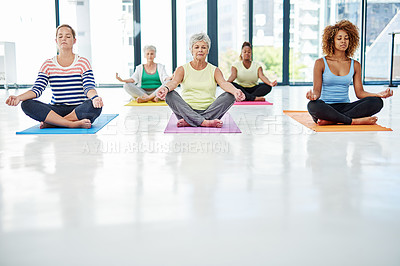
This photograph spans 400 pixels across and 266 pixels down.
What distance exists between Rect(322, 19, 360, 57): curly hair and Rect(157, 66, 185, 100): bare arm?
45.6 inches

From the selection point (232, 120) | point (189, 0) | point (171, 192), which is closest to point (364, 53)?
point (189, 0)

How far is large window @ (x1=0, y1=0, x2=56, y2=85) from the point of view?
8969 millimetres

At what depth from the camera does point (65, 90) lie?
137 inches

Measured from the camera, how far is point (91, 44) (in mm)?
9109

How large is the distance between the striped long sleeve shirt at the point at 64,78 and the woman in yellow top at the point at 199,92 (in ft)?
1.90

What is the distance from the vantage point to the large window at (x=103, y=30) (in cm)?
906

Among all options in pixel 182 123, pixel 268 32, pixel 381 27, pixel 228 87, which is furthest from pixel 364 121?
pixel 381 27

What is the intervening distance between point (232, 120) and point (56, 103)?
1.46 m

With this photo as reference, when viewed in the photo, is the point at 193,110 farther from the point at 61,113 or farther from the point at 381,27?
the point at 381,27

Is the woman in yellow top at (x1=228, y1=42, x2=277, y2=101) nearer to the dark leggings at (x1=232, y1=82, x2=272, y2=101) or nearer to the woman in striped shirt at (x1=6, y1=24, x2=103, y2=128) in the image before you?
the dark leggings at (x1=232, y1=82, x2=272, y2=101)

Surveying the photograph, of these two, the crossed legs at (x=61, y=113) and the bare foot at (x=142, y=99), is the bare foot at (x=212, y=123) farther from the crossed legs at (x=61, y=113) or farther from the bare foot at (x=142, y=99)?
the bare foot at (x=142, y=99)

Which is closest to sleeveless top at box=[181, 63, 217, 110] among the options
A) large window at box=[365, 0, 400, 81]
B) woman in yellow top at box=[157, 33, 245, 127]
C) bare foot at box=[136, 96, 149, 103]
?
woman in yellow top at box=[157, 33, 245, 127]

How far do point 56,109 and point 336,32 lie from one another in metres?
2.23

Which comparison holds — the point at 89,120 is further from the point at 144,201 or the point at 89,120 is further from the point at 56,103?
the point at 144,201
